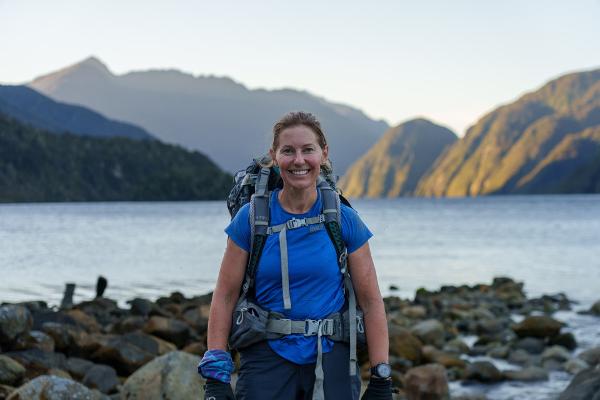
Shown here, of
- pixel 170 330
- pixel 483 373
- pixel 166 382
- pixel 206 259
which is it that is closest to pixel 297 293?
pixel 166 382

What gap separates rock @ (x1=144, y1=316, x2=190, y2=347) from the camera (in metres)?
16.8

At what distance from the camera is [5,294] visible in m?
33.9

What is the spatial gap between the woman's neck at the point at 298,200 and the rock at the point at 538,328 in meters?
18.6

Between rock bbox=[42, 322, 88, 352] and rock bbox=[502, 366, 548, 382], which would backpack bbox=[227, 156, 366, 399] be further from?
rock bbox=[502, 366, 548, 382]

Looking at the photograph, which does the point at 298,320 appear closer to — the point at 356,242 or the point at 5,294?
the point at 356,242

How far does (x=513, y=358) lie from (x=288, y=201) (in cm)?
1596

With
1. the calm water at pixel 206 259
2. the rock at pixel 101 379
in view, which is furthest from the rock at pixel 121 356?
the calm water at pixel 206 259

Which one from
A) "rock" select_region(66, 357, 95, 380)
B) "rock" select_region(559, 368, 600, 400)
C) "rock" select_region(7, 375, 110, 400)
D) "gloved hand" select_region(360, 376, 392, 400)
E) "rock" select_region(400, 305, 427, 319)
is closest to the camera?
"gloved hand" select_region(360, 376, 392, 400)

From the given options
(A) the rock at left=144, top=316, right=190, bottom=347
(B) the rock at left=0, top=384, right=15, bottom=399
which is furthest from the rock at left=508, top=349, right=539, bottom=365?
(B) the rock at left=0, top=384, right=15, bottom=399

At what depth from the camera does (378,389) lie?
4309 mm

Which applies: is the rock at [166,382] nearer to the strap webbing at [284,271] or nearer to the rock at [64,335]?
the rock at [64,335]

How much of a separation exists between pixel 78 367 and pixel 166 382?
380 centimetres

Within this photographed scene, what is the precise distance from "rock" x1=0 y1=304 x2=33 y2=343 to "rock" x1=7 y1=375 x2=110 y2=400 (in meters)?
4.39

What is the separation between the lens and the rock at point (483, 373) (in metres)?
16.2
